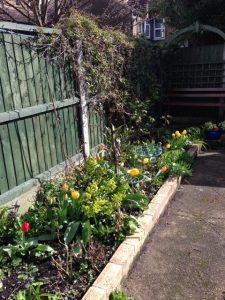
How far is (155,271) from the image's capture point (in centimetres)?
263

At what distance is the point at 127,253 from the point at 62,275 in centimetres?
62

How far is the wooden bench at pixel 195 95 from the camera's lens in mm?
7273

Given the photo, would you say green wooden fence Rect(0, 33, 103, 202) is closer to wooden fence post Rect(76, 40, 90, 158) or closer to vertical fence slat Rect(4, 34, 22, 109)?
vertical fence slat Rect(4, 34, 22, 109)

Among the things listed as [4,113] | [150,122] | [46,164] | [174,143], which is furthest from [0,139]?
[150,122]

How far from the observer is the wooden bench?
727 cm

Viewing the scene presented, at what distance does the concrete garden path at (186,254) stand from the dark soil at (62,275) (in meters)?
0.33

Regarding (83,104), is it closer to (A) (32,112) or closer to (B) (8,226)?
(A) (32,112)

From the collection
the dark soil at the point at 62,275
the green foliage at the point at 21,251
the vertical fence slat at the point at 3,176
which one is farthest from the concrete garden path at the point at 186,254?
the vertical fence slat at the point at 3,176

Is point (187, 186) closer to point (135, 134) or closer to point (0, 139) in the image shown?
point (135, 134)

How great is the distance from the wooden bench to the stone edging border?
415cm

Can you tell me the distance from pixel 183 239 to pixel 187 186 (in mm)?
1498

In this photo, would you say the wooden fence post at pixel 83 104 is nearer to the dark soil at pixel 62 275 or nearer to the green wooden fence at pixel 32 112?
the green wooden fence at pixel 32 112

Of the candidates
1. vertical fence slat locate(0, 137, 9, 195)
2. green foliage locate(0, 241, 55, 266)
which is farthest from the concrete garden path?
vertical fence slat locate(0, 137, 9, 195)

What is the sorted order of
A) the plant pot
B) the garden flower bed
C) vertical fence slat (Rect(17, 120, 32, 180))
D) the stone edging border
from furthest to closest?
the plant pot
vertical fence slat (Rect(17, 120, 32, 180))
the garden flower bed
the stone edging border
